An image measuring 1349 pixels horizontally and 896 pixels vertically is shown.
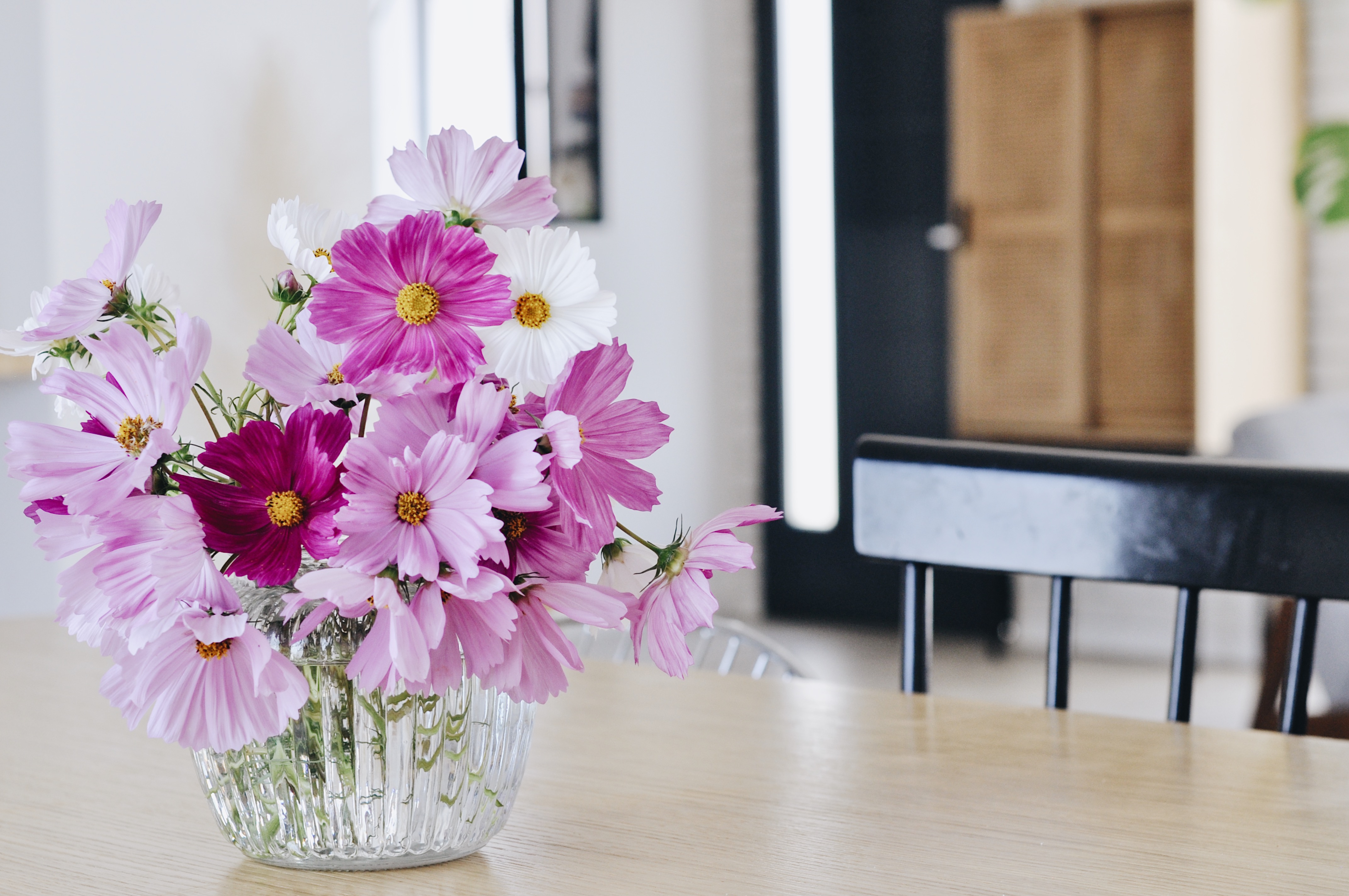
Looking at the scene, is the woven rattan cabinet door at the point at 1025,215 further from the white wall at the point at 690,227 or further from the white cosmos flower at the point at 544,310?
the white cosmos flower at the point at 544,310

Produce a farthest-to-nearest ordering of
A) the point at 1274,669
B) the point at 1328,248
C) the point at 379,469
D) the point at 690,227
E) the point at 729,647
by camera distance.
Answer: the point at 690,227, the point at 1328,248, the point at 1274,669, the point at 729,647, the point at 379,469

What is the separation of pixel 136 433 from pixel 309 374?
7cm

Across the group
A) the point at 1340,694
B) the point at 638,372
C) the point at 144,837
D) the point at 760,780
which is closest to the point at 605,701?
the point at 760,780

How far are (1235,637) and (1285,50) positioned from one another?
5.47ft

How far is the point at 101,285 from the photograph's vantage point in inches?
22.6

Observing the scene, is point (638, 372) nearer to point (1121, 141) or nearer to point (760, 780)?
point (1121, 141)

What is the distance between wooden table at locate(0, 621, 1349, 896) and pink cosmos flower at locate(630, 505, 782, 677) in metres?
0.10

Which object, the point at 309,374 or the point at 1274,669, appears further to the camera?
the point at 1274,669

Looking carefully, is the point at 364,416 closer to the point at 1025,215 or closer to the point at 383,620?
the point at 383,620

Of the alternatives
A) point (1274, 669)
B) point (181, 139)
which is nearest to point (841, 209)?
point (181, 139)

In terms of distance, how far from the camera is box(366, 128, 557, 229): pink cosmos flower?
0.56m

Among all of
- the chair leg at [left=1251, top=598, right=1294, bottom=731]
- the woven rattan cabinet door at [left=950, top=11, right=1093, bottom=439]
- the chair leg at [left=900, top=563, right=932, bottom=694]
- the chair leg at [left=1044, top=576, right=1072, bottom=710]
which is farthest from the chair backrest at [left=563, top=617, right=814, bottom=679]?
the woven rattan cabinet door at [left=950, top=11, right=1093, bottom=439]

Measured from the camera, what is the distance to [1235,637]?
13.8ft

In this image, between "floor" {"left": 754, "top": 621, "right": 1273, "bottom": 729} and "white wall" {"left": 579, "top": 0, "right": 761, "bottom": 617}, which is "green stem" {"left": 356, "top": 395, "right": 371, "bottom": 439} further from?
"white wall" {"left": 579, "top": 0, "right": 761, "bottom": 617}
